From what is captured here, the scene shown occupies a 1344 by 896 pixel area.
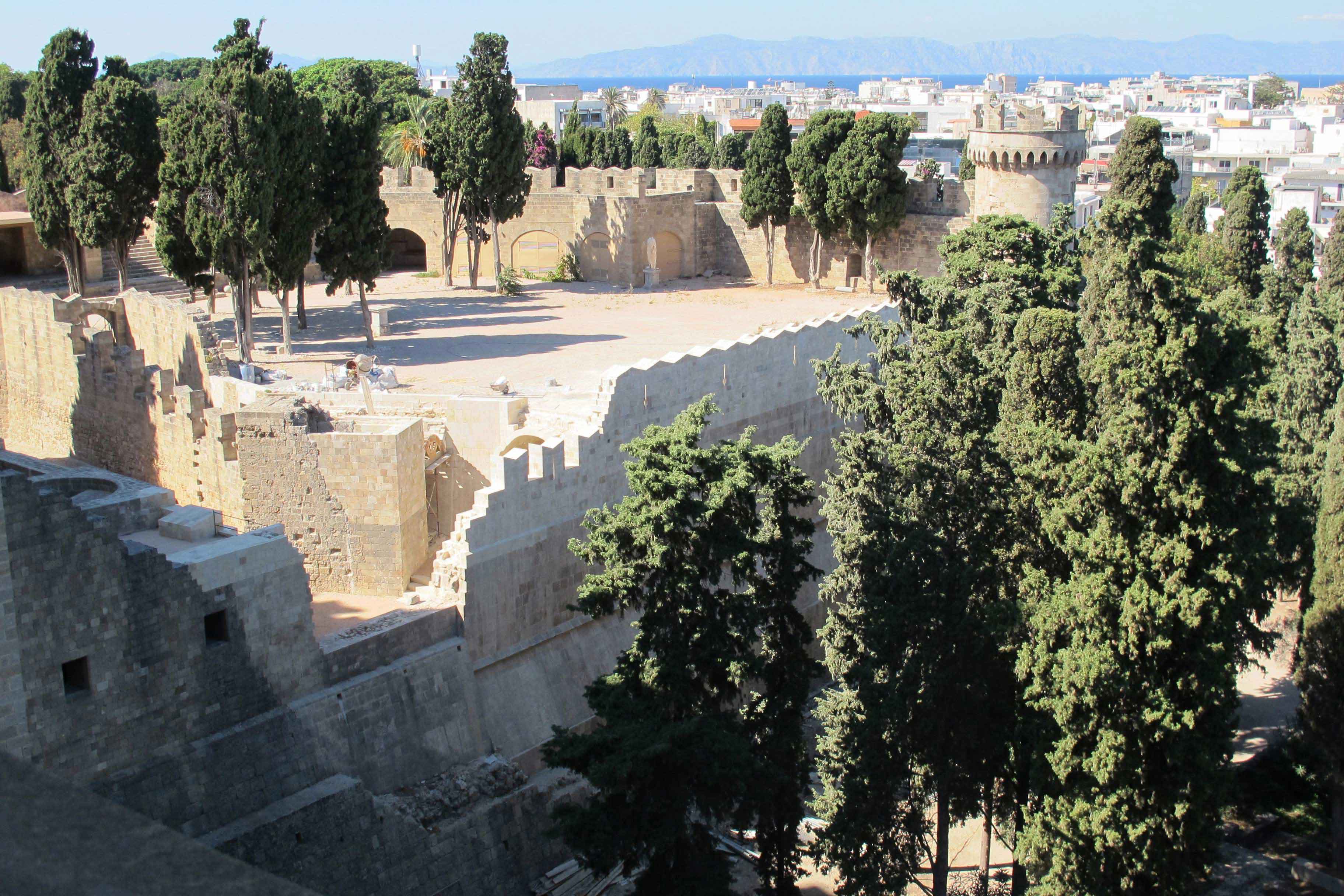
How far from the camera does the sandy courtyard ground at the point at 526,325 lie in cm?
2328

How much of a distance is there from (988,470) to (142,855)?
1234 cm

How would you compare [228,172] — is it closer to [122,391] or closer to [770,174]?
[122,391]

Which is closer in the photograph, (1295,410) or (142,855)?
(142,855)

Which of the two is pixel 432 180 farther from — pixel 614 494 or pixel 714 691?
pixel 714 691

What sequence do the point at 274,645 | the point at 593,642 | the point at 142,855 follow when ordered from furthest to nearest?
1. the point at 593,642
2. the point at 274,645
3. the point at 142,855

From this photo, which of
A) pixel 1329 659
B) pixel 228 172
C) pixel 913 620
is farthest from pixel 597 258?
pixel 913 620

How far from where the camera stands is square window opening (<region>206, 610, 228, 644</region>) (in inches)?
515

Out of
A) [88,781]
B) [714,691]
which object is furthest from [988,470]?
[88,781]

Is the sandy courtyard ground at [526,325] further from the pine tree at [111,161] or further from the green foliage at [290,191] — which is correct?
the pine tree at [111,161]

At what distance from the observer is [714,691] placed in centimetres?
1538

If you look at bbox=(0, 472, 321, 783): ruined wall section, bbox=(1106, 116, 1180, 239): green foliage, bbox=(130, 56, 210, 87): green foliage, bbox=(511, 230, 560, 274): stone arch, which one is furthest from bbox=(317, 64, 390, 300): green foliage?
bbox=(130, 56, 210, 87): green foliage

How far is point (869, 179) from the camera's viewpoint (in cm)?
3369

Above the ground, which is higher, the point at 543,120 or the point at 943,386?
the point at 543,120

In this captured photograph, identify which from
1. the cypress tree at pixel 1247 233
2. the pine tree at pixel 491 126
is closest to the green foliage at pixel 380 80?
the pine tree at pixel 491 126
